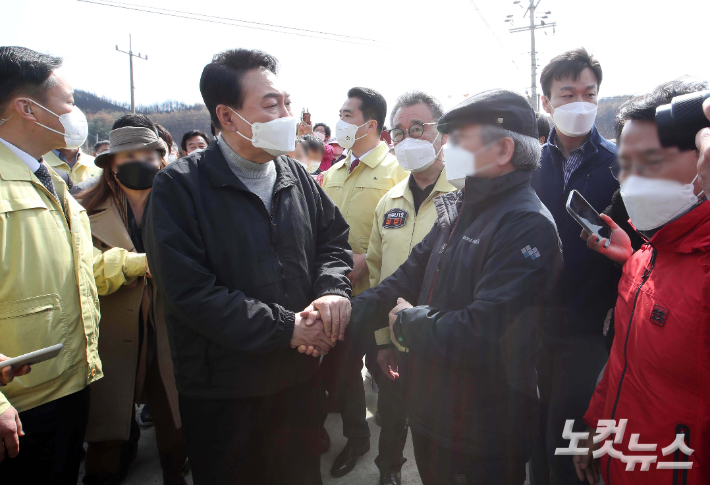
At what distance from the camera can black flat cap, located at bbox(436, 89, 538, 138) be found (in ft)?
5.14

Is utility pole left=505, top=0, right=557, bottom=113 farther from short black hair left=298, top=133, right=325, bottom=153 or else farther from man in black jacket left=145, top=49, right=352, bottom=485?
man in black jacket left=145, top=49, right=352, bottom=485

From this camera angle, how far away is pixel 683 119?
1.02 m

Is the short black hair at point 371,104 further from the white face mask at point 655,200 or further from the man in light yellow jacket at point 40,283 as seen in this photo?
the white face mask at point 655,200

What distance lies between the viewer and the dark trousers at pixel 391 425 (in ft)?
8.38

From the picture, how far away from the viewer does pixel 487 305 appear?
1.38 metres

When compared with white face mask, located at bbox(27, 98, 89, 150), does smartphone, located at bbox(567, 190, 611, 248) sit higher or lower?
lower

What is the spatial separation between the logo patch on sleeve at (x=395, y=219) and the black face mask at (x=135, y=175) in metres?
1.58

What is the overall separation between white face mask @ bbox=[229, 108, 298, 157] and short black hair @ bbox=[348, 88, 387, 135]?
1.82 meters

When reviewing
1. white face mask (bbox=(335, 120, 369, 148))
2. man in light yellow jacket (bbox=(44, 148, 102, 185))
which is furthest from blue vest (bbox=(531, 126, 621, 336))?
man in light yellow jacket (bbox=(44, 148, 102, 185))

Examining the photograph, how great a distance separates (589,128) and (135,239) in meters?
2.82

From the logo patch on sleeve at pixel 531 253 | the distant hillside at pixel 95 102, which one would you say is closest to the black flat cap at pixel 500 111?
the logo patch on sleeve at pixel 531 253

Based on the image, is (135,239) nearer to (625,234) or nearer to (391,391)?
(391,391)

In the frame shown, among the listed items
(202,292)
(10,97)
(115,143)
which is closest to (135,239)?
(115,143)

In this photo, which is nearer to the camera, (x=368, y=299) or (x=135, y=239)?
(x=368, y=299)
